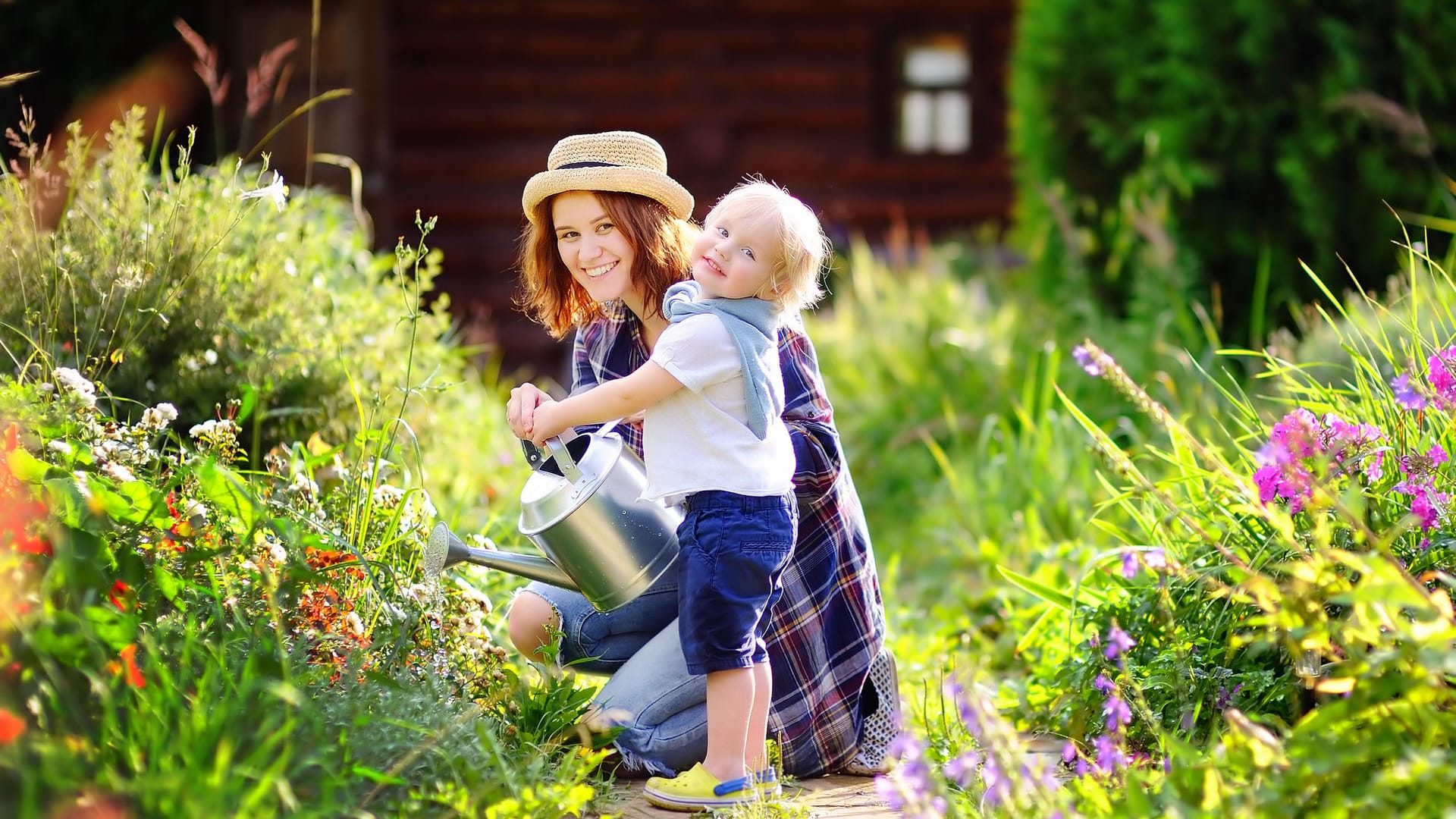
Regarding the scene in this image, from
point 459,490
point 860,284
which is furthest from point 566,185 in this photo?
point 860,284

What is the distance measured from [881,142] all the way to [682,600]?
719 cm

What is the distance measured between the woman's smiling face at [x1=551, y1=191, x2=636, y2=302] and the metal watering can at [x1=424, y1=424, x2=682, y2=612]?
1.07 feet

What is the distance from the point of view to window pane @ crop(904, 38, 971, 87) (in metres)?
9.34

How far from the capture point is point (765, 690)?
241 cm

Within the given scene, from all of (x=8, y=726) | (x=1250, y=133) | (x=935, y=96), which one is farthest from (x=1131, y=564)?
(x=935, y=96)

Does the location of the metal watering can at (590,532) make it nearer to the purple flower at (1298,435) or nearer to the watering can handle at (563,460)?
the watering can handle at (563,460)

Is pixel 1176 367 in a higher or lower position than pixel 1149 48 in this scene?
lower

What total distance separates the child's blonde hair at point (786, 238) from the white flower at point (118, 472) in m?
1.02

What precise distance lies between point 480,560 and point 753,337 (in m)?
0.61

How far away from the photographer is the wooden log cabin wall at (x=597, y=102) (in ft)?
28.0

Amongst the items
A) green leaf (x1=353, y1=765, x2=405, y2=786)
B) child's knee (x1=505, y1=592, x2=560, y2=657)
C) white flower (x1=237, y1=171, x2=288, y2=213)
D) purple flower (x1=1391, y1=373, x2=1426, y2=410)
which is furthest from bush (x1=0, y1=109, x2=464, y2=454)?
purple flower (x1=1391, y1=373, x2=1426, y2=410)

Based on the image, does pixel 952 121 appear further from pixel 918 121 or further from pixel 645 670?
pixel 645 670

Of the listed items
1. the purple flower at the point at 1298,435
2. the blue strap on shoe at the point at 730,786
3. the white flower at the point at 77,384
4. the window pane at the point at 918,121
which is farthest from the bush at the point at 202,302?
the window pane at the point at 918,121

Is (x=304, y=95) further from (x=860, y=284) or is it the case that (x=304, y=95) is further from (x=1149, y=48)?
(x=1149, y=48)
